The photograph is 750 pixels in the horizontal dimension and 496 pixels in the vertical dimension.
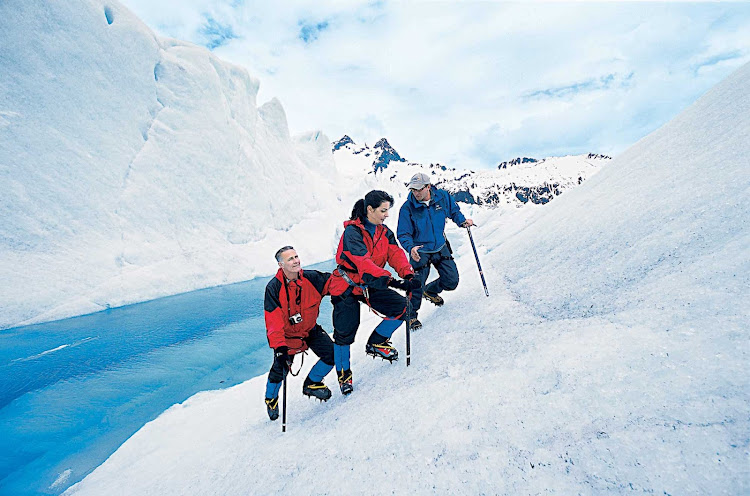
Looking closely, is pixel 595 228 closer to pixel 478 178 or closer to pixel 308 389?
pixel 308 389

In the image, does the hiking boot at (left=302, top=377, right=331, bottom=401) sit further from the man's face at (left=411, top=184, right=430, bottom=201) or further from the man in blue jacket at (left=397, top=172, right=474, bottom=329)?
the man's face at (left=411, top=184, right=430, bottom=201)

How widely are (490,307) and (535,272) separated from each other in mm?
728

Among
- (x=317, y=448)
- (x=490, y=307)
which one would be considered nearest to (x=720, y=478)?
A: (x=317, y=448)

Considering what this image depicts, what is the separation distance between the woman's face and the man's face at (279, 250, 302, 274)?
873 mm

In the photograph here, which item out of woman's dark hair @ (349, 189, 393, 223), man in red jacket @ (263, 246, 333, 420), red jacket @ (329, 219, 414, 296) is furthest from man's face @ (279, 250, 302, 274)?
woman's dark hair @ (349, 189, 393, 223)

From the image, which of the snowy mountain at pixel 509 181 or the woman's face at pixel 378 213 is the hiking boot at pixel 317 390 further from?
the snowy mountain at pixel 509 181

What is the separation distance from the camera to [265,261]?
22.6 m

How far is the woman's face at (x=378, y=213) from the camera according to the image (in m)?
3.23

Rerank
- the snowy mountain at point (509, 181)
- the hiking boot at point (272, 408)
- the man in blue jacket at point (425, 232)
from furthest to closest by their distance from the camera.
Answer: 1. the snowy mountain at point (509, 181)
2. the man in blue jacket at point (425, 232)
3. the hiking boot at point (272, 408)

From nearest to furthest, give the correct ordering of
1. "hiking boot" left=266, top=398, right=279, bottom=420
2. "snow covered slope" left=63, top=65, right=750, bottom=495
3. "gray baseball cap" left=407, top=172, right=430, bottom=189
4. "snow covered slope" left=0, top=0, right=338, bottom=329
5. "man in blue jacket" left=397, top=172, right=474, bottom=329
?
1. "snow covered slope" left=63, top=65, right=750, bottom=495
2. "hiking boot" left=266, top=398, right=279, bottom=420
3. "gray baseball cap" left=407, top=172, right=430, bottom=189
4. "man in blue jacket" left=397, top=172, right=474, bottom=329
5. "snow covered slope" left=0, top=0, right=338, bottom=329

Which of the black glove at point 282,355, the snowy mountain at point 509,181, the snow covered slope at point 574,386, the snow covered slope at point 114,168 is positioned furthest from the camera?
the snowy mountain at point 509,181

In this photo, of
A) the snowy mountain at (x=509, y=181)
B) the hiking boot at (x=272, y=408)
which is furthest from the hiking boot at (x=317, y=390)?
the snowy mountain at (x=509, y=181)

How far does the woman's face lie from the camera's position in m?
3.23

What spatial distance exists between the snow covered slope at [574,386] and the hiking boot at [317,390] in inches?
4.2
